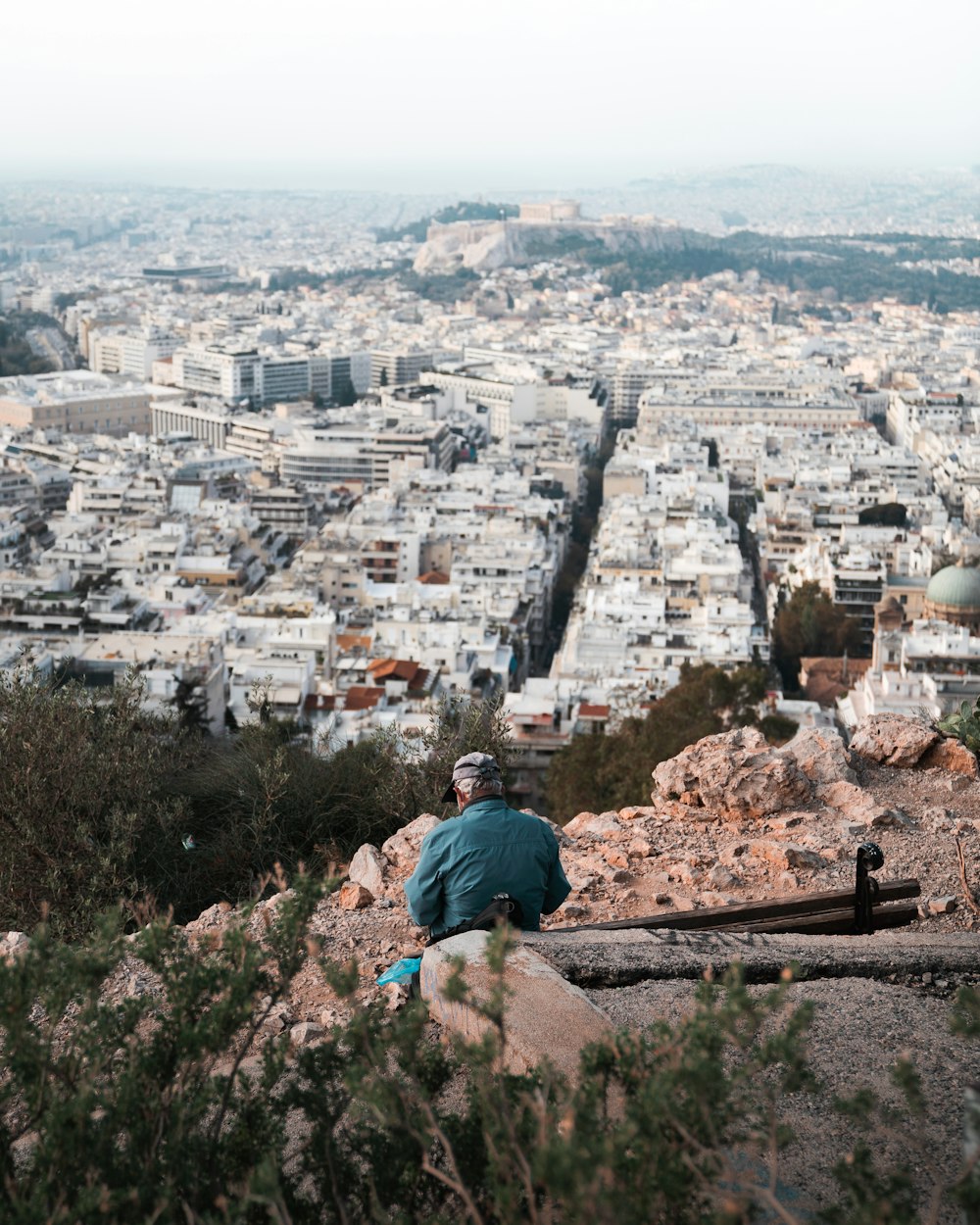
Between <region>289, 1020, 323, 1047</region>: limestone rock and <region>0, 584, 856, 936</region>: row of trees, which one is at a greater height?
<region>289, 1020, 323, 1047</region>: limestone rock

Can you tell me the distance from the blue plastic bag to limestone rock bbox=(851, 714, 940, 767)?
262cm

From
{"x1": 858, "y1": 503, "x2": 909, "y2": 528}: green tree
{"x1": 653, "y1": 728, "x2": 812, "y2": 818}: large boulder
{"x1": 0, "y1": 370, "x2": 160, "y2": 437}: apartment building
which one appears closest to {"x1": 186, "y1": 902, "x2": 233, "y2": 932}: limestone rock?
{"x1": 653, "y1": 728, "x2": 812, "y2": 818}: large boulder

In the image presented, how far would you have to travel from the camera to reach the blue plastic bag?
3018mm

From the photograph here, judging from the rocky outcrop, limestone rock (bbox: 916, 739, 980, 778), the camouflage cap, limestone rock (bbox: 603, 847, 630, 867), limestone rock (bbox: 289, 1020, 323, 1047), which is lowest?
the rocky outcrop

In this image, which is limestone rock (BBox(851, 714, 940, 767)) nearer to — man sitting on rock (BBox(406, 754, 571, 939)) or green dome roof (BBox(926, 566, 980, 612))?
man sitting on rock (BBox(406, 754, 571, 939))

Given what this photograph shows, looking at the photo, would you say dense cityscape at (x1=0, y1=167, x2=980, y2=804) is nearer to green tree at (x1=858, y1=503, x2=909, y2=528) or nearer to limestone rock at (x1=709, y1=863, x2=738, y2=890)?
green tree at (x1=858, y1=503, x2=909, y2=528)

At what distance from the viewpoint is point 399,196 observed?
154 m

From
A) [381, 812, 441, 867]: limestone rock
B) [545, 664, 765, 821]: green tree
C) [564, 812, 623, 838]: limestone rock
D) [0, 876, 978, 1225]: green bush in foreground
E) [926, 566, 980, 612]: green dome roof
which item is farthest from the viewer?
[926, 566, 980, 612]: green dome roof

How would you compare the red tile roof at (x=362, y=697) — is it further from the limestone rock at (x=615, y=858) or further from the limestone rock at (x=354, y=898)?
the limestone rock at (x=354, y=898)

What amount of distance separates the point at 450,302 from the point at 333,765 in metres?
62.8

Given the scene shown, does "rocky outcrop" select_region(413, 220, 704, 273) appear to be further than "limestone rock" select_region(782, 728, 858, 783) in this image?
Yes

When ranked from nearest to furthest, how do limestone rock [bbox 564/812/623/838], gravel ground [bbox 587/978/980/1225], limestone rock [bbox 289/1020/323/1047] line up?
gravel ground [bbox 587/978/980/1225]
limestone rock [bbox 289/1020/323/1047]
limestone rock [bbox 564/812/623/838]

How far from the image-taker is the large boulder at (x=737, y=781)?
481 cm

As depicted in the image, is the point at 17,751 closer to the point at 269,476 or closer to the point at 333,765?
the point at 333,765
